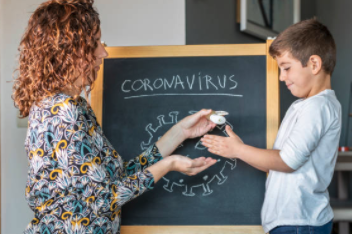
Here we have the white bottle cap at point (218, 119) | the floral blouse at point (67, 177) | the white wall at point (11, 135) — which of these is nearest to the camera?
the floral blouse at point (67, 177)

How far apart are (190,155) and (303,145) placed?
52 centimetres

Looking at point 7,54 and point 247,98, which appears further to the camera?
point 7,54

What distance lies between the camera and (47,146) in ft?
3.99

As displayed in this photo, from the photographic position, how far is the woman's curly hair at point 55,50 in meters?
1.26

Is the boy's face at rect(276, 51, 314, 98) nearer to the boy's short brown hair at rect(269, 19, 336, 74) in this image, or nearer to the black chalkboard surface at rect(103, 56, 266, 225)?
the boy's short brown hair at rect(269, 19, 336, 74)

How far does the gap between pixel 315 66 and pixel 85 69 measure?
83 centimetres

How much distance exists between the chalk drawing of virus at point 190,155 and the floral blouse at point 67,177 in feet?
1.21

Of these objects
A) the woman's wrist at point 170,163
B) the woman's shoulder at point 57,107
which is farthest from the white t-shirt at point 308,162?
the woman's shoulder at point 57,107

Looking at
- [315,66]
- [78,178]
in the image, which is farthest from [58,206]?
[315,66]

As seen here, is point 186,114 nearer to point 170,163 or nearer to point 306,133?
point 170,163

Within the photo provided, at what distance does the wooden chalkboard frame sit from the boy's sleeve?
250 millimetres

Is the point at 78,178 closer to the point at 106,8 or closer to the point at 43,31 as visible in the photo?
the point at 43,31

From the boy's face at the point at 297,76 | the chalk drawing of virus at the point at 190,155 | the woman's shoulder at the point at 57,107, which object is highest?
the boy's face at the point at 297,76

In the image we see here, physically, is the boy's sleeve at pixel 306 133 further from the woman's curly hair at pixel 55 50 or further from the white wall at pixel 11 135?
the white wall at pixel 11 135
